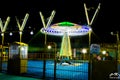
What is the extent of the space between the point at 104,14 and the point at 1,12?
59.0 ft

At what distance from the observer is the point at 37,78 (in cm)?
1454

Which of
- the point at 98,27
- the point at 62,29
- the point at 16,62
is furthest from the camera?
the point at 98,27

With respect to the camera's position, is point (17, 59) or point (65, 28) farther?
point (65, 28)

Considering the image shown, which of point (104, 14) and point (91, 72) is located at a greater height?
point (104, 14)

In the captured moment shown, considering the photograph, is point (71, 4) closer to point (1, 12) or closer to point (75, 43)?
point (1, 12)

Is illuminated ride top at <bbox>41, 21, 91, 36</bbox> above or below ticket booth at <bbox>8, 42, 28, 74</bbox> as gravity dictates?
above

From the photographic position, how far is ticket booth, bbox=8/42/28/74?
16.3 meters

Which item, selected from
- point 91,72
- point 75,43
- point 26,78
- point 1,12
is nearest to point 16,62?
point 26,78

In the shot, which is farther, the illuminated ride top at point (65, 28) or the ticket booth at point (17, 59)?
the illuminated ride top at point (65, 28)

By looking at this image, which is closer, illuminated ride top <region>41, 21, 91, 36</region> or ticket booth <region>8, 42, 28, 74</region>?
ticket booth <region>8, 42, 28, 74</region>

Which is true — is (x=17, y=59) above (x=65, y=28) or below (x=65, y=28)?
below

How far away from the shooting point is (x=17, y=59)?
16.4 meters

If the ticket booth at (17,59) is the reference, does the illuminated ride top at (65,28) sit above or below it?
above

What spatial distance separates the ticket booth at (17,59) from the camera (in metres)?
16.3
